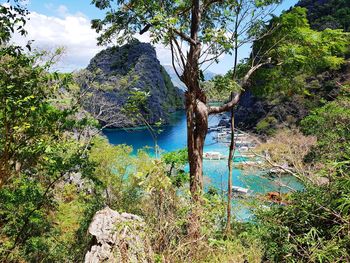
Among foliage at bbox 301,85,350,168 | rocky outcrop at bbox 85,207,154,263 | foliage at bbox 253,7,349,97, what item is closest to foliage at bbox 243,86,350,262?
rocky outcrop at bbox 85,207,154,263

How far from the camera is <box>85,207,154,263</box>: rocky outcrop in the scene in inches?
114

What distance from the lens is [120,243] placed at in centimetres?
307

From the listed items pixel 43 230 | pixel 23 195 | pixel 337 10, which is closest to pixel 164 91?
pixel 337 10

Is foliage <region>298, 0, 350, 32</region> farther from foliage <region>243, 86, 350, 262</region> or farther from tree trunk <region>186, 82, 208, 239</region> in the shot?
foliage <region>243, 86, 350, 262</region>

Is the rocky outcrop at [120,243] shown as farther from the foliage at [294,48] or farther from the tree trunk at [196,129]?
the foliage at [294,48]

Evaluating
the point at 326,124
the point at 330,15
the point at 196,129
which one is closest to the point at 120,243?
the point at 196,129

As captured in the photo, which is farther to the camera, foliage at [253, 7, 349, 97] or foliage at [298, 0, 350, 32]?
foliage at [298, 0, 350, 32]

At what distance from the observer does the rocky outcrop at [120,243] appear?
2906 mm

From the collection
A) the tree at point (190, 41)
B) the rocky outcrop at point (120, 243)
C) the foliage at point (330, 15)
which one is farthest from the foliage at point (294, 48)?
the foliage at point (330, 15)

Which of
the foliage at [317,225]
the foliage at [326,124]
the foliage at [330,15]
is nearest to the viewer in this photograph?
the foliage at [317,225]

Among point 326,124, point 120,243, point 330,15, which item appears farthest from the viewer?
point 330,15

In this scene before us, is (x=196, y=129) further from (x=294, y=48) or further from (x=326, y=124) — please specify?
(x=326, y=124)

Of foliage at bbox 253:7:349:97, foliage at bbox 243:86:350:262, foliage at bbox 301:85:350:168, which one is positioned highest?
foliage at bbox 253:7:349:97

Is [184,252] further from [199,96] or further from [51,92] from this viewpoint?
[199,96]
